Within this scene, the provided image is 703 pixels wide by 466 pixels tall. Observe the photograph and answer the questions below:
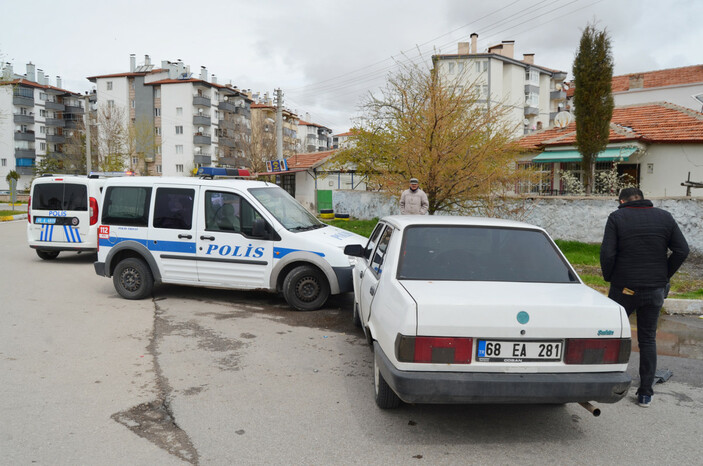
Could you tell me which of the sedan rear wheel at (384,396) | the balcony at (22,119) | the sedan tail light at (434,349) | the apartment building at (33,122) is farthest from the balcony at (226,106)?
the sedan tail light at (434,349)

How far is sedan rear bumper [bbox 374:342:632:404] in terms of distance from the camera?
3408 mm

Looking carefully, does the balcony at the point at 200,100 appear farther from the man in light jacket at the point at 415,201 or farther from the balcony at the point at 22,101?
the man in light jacket at the point at 415,201

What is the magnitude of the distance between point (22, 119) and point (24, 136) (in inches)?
105

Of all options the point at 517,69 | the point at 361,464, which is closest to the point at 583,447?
the point at 361,464

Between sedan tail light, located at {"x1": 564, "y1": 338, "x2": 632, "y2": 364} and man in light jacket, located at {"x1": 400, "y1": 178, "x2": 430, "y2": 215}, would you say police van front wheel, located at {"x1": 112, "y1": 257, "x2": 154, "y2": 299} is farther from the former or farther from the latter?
sedan tail light, located at {"x1": 564, "y1": 338, "x2": 632, "y2": 364}

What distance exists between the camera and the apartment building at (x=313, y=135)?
12925cm

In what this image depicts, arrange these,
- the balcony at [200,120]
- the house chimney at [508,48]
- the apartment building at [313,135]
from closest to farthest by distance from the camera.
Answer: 1. the house chimney at [508,48]
2. the balcony at [200,120]
3. the apartment building at [313,135]

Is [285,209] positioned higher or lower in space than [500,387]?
higher

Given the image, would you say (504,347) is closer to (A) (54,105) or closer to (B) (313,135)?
(A) (54,105)

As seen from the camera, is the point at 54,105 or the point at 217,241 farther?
the point at 54,105

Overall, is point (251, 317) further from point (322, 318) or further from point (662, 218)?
point (662, 218)

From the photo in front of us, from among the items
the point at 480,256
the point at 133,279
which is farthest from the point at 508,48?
the point at 480,256

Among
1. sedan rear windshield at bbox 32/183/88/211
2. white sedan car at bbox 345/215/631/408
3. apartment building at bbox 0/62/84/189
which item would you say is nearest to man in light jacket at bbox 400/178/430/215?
white sedan car at bbox 345/215/631/408

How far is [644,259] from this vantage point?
4.50 meters
